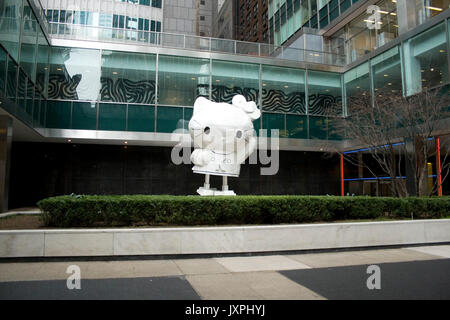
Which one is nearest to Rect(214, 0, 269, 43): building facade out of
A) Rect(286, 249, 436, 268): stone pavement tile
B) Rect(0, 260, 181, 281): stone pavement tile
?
Rect(286, 249, 436, 268): stone pavement tile

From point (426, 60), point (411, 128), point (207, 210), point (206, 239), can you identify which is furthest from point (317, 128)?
point (206, 239)

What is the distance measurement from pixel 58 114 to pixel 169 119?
5670 mm

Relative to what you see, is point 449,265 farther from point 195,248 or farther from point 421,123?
point 421,123

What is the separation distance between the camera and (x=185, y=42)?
20.3 metres

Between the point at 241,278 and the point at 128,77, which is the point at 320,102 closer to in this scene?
the point at 128,77

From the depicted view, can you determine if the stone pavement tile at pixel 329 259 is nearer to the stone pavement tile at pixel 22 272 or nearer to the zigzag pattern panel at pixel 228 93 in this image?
the stone pavement tile at pixel 22 272

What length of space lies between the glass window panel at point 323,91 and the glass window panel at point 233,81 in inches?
142

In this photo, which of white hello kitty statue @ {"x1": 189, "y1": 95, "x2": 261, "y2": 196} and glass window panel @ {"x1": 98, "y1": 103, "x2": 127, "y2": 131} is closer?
white hello kitty statue @ {"x1": 189, "y1": 95, "x2": 261, "y2": 196}

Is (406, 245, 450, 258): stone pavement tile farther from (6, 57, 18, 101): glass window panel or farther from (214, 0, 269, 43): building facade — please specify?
(214, 0, 269, 43): building facade

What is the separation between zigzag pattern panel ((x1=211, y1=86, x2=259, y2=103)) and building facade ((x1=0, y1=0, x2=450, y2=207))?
61mm

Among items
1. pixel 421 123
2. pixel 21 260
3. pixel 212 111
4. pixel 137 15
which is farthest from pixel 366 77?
pixel 137 15

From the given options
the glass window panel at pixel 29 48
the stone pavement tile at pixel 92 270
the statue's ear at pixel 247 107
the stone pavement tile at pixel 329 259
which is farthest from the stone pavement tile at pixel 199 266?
the glass window panel at pixel 29 48

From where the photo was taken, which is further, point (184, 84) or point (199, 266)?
point (184, 84)

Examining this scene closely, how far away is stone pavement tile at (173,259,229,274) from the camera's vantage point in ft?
21.5
